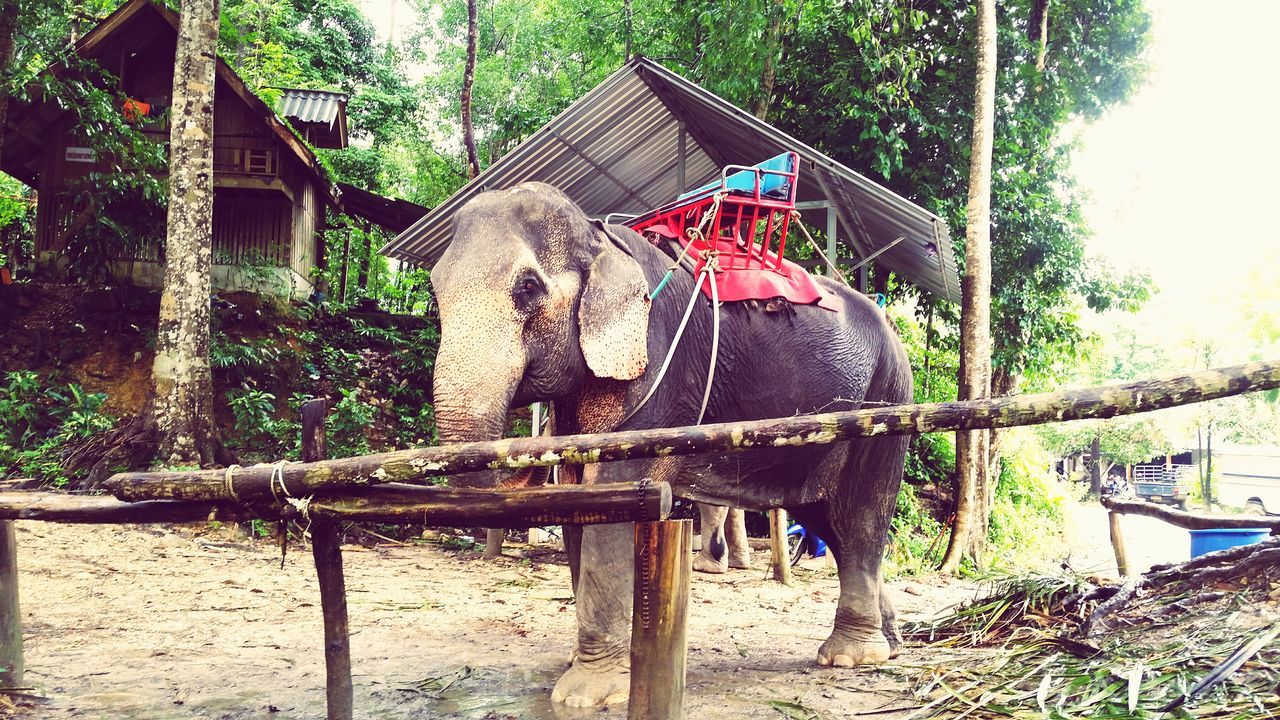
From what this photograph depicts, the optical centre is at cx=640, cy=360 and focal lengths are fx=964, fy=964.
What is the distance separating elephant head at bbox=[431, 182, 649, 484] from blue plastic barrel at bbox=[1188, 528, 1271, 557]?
4.71 m

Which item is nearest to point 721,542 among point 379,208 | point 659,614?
point 659,614

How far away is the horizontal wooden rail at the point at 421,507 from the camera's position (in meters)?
3.00

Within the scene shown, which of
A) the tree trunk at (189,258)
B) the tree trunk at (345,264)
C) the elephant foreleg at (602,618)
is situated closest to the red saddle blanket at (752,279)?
the elephant foreleg at (602,618)

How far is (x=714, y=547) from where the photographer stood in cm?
918

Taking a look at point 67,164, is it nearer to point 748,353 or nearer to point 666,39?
point 666,39

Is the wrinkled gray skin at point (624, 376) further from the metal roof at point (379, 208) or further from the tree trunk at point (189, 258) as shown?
the metal roof at point (379, 208)

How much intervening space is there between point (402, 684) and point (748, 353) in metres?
2.40

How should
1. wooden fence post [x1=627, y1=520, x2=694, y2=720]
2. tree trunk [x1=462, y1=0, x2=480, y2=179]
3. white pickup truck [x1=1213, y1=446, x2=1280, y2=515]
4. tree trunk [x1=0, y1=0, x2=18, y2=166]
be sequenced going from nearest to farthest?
wooden fence post [x1=627, y1=520, x2=694, y2=720] < tree trunk [x1=0, y1=0, x2=18, y2=166] < tree trunk [x1=462, y1=0, x2=480, y2=179] < white pickup truck [x1=1213, y1=446, x2=1280, y2=515]

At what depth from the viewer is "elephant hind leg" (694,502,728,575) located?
911 cm

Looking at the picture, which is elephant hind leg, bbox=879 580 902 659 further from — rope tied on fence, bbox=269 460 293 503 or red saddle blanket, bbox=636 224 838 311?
rope tied on fence, bbox=269 460 293 503

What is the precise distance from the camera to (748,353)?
16.8 feet

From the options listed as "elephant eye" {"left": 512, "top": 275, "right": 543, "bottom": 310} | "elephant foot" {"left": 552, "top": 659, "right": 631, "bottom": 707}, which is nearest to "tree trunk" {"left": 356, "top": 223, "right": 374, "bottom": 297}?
"elephant eye" {"left": 512, "top": 275, "right": 543, "bottom": 310}

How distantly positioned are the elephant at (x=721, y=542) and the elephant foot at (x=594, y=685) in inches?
181

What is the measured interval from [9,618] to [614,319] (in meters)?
2.93
